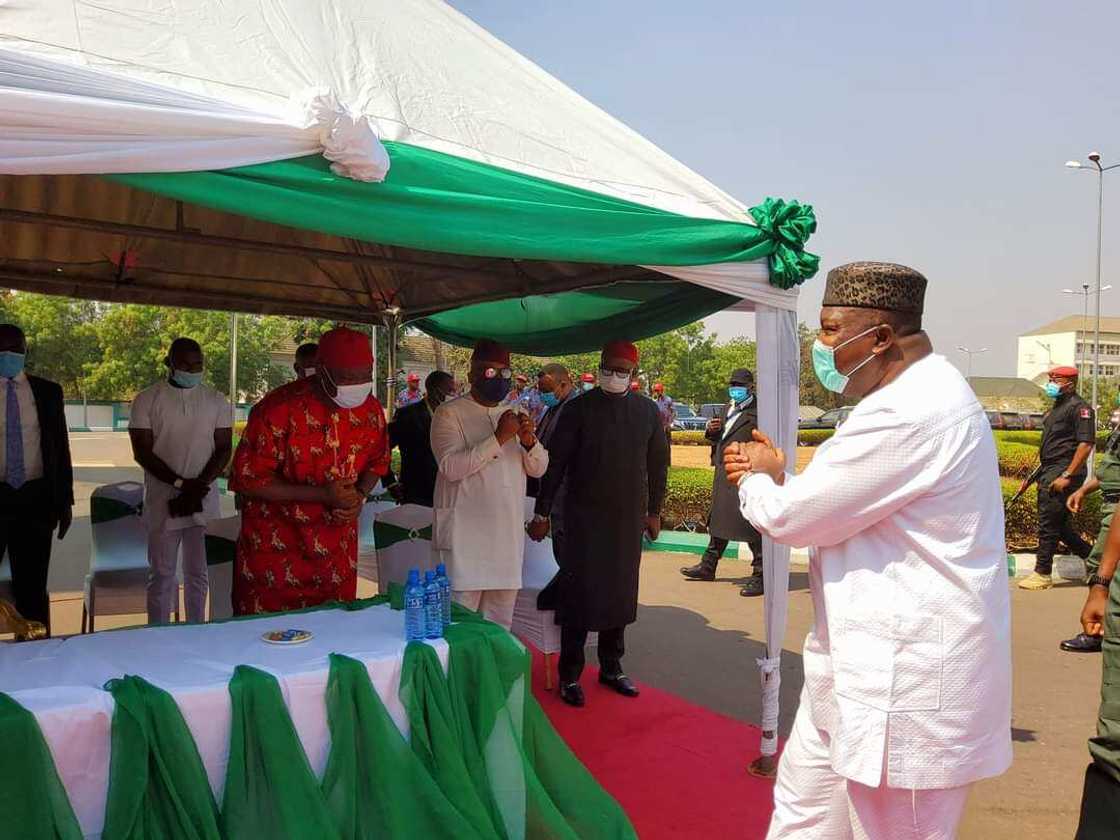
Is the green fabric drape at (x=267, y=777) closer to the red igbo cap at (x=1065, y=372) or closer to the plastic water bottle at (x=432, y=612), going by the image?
the plastic water bottle at (x=432, y=612)

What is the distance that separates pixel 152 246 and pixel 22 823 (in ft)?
14.2

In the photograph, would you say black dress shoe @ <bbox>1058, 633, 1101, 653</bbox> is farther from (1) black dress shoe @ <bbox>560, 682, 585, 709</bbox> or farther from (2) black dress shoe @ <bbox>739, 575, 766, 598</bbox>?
(1) black dress shoe @ <bbox>560, 682, 585, 709</bbox>

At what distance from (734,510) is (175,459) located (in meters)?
4.68

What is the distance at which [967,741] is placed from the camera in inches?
76.9

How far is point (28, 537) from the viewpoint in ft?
15.3

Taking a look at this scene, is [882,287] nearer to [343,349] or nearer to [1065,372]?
[343,349]

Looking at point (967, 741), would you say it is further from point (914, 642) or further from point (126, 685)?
point (126, 685)

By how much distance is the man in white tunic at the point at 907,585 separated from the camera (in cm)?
193

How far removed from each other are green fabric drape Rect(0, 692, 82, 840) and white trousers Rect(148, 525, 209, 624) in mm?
3141

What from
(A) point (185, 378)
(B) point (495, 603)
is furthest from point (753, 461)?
(A) point (185, 378)

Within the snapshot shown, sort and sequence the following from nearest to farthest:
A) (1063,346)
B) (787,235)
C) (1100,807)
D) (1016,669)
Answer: (1100,807) < (787,235) < (1016,669) < (1063,346)

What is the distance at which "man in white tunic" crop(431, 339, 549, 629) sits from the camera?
13.7 feet

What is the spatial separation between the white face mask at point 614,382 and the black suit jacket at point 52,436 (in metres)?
2.89

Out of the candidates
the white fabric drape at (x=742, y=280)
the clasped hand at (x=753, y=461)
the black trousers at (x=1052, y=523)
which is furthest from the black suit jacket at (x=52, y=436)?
the black trousers at (x=1052, y=523)
